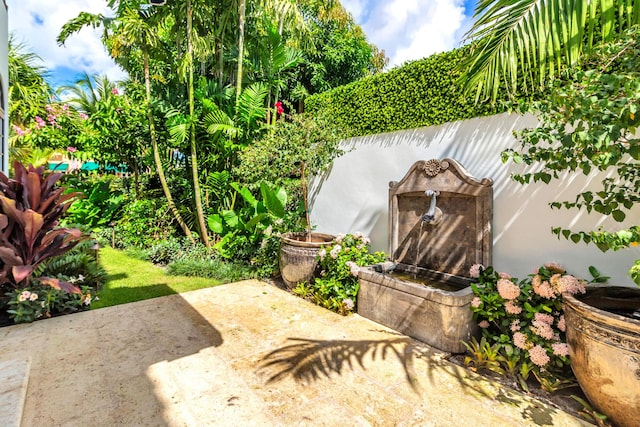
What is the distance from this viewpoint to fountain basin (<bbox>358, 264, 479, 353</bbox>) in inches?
117

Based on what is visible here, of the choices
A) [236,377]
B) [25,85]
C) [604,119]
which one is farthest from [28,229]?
[25,85]

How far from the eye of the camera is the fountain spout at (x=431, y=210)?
382 centimetres

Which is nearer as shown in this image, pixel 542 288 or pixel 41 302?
pixel 542 288

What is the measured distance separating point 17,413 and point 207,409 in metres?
1.17

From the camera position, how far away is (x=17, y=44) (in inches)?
430

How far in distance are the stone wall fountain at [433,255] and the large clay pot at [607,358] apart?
3.08 feet

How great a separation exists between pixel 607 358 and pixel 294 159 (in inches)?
160

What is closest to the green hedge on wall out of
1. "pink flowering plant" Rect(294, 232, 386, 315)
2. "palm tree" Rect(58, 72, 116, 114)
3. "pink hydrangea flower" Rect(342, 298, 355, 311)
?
"pink flowering plant" Rect(294, 232, 386, 315)

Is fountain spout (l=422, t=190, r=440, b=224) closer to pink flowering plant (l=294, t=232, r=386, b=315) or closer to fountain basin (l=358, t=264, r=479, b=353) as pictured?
fountain basin (l=358, t=264, r=479, b=353)

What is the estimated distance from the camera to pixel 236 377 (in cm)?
255

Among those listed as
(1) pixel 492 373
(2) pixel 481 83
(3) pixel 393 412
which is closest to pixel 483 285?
(1) pixel 492 373

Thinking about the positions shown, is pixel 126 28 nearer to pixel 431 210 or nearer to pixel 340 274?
pixel 340 274

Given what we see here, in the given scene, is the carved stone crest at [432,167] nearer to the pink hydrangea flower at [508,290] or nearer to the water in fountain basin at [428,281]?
the water in fountain basin at [428,281]

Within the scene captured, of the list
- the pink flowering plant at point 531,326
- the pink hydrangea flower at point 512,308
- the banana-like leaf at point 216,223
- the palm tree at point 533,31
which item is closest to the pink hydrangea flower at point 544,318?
the pink flowering plant at point 531,326
